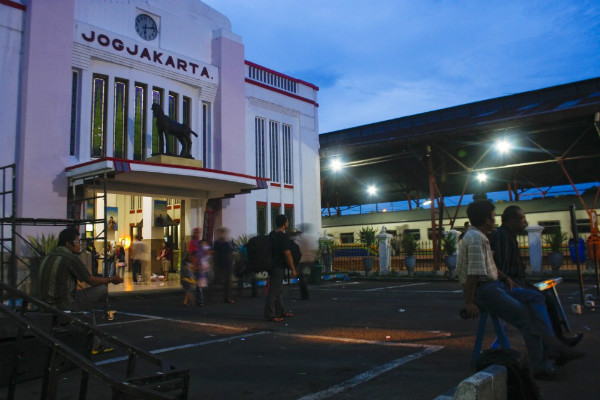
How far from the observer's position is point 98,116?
46.9 feet

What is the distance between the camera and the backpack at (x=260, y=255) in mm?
8305

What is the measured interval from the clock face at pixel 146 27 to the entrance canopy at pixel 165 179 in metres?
4.84

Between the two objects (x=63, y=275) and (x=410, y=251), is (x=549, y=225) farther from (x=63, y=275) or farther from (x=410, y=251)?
(x=63, y=275)

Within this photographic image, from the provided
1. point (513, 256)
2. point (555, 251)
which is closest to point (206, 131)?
point (555, 251)

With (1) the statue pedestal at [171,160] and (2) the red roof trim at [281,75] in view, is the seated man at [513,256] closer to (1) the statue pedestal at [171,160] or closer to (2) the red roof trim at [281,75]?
(1) the statue pedestal at [171,160]

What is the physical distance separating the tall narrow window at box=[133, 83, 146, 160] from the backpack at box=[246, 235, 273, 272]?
8071 mm

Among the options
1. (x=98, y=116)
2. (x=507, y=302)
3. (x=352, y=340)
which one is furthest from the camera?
(x=98, y=116)

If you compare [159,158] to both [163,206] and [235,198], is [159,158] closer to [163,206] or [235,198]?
[235,198]

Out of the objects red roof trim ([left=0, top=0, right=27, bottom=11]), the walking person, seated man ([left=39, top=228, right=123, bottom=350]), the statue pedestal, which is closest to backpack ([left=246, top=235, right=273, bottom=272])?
the walking person

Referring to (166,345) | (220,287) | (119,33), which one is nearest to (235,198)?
(220,287)

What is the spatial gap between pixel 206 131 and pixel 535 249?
13256 mm

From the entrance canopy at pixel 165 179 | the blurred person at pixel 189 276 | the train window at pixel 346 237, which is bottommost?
the blurred person at pixel 189 276

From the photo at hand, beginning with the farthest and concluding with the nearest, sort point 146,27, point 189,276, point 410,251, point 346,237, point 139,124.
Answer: point 346,237 → point 410,251 → point 146,27 → point 139,124 → point 189,276

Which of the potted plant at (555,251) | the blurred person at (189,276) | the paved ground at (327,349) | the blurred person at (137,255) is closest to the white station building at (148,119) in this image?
the blurred person at (137,255)
